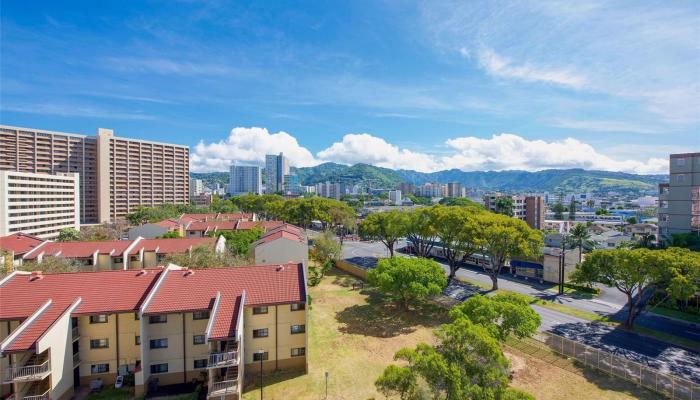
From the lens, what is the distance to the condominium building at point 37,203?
71.8m

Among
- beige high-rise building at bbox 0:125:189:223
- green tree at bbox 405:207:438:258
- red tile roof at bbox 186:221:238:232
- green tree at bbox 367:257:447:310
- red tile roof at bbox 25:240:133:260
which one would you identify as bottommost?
green tree at bbox 367:257:447:310

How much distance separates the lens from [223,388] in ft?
74.2

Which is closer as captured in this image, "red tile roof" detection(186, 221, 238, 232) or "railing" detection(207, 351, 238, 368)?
"railing" detection(207, 351, 238, 368)

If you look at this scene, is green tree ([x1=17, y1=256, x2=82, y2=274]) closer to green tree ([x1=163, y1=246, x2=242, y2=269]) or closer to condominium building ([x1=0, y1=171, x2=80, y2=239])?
green tree ([x1=163, y1=246, x2=242, y2=269])

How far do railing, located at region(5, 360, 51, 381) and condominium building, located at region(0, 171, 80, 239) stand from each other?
71.2m

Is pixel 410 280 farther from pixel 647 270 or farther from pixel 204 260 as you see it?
pixel 204 260

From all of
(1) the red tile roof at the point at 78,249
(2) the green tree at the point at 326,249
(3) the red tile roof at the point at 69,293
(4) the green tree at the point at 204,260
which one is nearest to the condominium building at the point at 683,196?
(2) the green tree at the point at 326,249

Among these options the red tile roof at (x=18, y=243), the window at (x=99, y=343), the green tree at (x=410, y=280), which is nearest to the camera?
the window at (x=99, y=343)

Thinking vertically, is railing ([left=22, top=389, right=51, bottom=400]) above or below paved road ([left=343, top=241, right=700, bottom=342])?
above

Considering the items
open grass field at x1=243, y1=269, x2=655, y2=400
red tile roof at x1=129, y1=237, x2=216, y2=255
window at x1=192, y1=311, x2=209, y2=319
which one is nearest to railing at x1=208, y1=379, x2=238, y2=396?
open grass field at x1=243, y1=269, x2=655, y2=400

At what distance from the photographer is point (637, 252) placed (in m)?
33.5

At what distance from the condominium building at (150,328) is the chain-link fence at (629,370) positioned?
2206 cm

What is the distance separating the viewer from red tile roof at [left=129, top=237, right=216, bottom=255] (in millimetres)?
50531

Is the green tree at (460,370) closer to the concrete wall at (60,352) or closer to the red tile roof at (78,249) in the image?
the concrete wall at (60,352)
